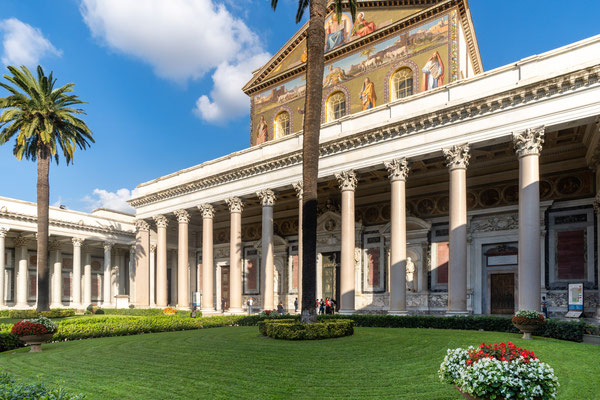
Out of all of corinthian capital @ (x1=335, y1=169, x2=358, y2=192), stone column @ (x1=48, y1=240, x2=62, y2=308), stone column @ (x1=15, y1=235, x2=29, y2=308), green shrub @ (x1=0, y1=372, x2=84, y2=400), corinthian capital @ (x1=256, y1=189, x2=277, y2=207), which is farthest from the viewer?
stone column @ (x1=48, y1=240, x2=62, y2=308)

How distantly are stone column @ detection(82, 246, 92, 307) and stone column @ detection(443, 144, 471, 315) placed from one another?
3977 cm

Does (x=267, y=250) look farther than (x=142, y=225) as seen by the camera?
No

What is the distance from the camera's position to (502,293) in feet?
91.8

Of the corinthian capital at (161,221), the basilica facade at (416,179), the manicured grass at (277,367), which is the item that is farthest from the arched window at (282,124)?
the manicured grass at (277,367)

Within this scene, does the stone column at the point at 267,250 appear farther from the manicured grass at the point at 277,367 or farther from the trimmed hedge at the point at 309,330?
the manicured grass at the point at 277,367

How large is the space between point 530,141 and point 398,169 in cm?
670

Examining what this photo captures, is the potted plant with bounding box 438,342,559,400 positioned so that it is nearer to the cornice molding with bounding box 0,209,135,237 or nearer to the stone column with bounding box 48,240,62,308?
the cornice molding with bounding box 0,209,135,237

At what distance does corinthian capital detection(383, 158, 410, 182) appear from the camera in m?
24.8

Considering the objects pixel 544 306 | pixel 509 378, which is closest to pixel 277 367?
pixel 509 378

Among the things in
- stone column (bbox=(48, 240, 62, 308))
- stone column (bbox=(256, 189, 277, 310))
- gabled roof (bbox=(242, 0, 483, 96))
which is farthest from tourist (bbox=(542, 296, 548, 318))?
stone column (bbox=(48, 240, 62, 308))

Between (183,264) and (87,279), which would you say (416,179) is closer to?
(183,264)

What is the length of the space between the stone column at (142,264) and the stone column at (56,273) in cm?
1251

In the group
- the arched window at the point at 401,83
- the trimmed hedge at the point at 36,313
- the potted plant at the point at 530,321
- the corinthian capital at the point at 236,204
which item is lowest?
the trimmed hedge at the point at 36,313

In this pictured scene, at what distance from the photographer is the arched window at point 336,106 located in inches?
1355
